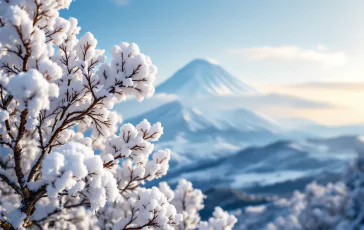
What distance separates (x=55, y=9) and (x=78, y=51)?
631 mm

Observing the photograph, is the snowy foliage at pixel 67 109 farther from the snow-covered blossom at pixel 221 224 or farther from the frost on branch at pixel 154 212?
the snow-covered blossom at pixel 221 224

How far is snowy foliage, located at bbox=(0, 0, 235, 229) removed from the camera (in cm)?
293

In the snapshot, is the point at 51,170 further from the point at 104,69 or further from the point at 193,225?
the point at 193,225

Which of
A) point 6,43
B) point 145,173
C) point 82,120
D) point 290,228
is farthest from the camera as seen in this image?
point 290,228

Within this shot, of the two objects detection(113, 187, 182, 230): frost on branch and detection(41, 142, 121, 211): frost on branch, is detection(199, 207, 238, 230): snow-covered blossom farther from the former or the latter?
detection(41, 142, 121, 211): frost on branch

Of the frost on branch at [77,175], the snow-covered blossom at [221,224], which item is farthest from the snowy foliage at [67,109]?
the snow-covered blossom at [221,224]

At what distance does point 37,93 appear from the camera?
2.76 m

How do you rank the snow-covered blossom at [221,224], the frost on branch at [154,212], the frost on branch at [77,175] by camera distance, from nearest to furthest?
1. the frost on branch at [77,175]
2. the frost on branch at [154,212]
3. the snow-covered blossom at [221,224]

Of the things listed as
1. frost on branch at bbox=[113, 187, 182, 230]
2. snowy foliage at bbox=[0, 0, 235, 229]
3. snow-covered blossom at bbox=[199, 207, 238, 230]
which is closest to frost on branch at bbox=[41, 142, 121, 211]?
snowy foliage at bbox=[0, 0, 235, 229]

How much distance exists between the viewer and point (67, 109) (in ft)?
13.9

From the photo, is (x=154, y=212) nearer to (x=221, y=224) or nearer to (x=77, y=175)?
(x=77, y=175)

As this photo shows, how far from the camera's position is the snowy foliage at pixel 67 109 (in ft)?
9.62

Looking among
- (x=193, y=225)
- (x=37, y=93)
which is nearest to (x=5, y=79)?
(x=37, y=93)

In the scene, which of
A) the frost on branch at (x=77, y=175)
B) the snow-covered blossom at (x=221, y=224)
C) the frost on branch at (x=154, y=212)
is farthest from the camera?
the snow-covered blossom at (x=221, y=224)
